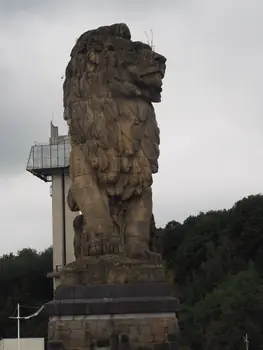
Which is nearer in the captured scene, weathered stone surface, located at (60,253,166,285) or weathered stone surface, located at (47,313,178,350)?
weathered stone surface, located at (47,313,178,350)

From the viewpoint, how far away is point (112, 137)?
12.7m

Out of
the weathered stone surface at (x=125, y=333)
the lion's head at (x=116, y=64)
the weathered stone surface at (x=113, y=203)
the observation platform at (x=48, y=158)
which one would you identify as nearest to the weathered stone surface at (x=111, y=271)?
the weathered stone surface at (x=113, y=203)

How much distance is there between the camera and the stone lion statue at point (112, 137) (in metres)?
12.6

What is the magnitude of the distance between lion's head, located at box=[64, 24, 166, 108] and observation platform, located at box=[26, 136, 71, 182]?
32.0 metres

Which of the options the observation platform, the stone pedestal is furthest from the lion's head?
the observation platform

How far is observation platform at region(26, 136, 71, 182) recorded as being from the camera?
149 feet

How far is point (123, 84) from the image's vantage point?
42.2 ft

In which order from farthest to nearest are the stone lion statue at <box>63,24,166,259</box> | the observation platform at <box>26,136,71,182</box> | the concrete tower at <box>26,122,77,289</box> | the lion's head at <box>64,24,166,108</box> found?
1. the observation platform at <box>26,136,71,182</box>
2. the concrete tower at <box>26,122,77,289</box>
3. the lion's head at <box>64,24,166,108</box>
4. the stone lion statue at <box>63,24,166,259</box>

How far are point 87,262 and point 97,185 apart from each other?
4.15 ft

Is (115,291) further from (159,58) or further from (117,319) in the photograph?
(159,58)

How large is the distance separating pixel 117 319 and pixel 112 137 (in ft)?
9.37

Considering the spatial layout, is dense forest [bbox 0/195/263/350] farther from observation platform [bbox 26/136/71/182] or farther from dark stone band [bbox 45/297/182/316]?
dark stone band [bbox 45/297/182/316]

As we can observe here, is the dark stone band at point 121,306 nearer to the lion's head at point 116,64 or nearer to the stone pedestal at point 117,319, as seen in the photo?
the stone pedestal at point 117,319

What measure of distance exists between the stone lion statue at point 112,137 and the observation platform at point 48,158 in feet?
105
